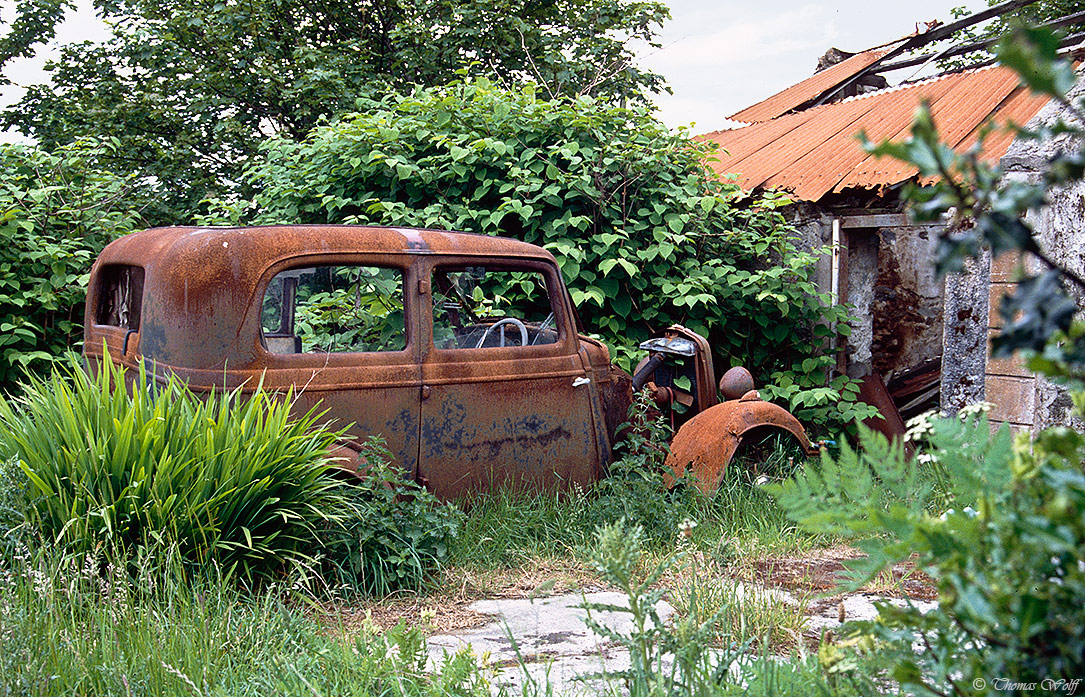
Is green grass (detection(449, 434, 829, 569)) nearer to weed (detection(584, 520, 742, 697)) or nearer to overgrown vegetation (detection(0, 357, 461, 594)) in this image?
overgrown vegetation (detection(0, 357, 461, 594))

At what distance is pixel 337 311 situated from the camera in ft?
14.5

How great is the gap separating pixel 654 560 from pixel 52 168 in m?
5.83

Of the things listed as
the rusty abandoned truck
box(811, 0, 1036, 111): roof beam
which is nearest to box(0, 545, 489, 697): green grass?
the rusty abandoned truck

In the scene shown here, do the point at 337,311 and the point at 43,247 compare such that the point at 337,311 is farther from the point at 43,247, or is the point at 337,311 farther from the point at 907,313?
the point at 907,313

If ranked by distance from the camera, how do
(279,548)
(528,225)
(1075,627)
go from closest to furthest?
(1075,627) → (279,548) → (528,225)

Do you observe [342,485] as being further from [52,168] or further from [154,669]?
[52,168]

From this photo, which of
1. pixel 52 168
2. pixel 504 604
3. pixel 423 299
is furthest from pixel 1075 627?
pixel 52 168

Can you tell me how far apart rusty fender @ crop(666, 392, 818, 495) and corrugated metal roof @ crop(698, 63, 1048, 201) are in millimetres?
2688

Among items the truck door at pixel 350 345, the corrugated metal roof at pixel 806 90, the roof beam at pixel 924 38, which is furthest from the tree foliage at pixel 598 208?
the corrugated metal roof at pixel 806 90

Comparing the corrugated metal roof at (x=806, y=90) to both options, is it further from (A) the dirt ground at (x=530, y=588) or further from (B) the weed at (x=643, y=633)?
(B) the weed at (x=643, y=633)

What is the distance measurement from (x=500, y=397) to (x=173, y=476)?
5.48 feet

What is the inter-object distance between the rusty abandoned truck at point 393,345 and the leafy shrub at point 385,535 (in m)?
0.18

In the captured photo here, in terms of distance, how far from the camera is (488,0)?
501 inches

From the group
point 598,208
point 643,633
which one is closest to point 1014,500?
point 643,633
